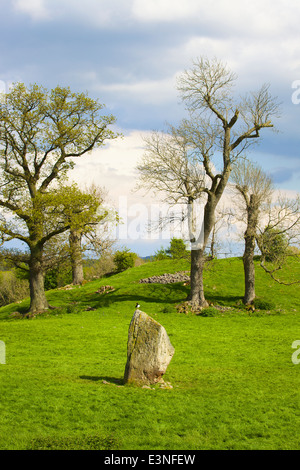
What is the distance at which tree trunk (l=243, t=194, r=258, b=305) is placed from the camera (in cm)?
3681

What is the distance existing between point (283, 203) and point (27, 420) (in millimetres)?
31674

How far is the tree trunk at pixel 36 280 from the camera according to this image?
35469 millimetres

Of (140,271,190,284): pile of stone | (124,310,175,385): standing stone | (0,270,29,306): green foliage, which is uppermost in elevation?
(140,271,190,284): pile of stone

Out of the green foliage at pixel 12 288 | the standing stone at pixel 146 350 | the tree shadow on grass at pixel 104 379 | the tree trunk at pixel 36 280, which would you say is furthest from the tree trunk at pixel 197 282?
the green foliage at pixel 12 288

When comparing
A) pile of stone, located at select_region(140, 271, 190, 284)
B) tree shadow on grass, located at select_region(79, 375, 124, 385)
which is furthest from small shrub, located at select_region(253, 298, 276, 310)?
tree shadow on grass, located at select_region(79, 375, 124, 385)

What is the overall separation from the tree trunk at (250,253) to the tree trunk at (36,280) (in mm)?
16982

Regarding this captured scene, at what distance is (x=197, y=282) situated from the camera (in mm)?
36188

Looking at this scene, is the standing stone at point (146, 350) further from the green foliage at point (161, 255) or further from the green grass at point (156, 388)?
the green foliage at point (161, 255)

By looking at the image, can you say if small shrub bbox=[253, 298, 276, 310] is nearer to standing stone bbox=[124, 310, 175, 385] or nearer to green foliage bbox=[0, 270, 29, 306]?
standing stone bbox=[124, 310, 175, 385]

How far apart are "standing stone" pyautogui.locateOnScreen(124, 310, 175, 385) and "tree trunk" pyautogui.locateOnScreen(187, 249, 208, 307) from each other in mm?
21684

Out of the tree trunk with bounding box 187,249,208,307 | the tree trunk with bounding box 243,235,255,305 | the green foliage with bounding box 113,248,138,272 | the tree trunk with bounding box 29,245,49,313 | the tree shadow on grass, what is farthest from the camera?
the green foliage with bounding box 113,248,138,272

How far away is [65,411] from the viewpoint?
1184 centimetres
